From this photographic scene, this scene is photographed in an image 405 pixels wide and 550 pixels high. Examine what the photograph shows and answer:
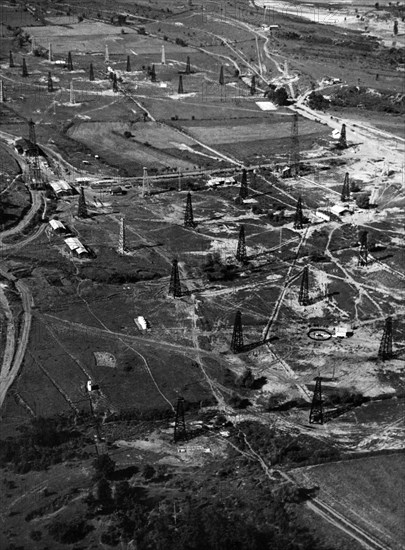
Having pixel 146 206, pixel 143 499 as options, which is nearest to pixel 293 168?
pixel 146 206

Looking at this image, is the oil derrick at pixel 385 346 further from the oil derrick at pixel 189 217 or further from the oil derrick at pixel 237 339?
the oil derrick at pixel 189 217

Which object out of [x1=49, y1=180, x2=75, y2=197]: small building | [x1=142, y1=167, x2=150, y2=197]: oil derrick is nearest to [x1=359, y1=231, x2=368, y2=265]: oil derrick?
[x1=142, y1=167, x2=150, y2=197]: oil derrick

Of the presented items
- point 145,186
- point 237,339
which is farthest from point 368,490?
point 145,186

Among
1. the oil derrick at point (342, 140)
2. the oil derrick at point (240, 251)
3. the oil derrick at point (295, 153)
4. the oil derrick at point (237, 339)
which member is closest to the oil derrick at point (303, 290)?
the oil derrick at point (240, 251)

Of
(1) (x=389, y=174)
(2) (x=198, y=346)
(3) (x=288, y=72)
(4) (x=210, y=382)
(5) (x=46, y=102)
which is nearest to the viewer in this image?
(4) (x=210, y=382)

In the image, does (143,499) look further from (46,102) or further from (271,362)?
(46,102)

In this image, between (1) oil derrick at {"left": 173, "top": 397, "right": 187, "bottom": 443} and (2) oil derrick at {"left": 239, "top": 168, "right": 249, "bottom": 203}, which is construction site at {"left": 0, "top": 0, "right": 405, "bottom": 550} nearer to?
(1) oil derrick at {"left": 173, "top": 397, "right": 187, "bottom": 443}
